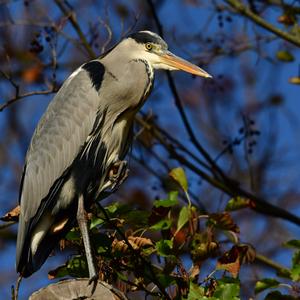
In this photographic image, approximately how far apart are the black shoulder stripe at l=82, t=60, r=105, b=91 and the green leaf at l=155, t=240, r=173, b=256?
106 centimetres

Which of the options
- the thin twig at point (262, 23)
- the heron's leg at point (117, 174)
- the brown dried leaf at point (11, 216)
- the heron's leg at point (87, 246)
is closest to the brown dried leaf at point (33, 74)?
the heron's leg at point (117, 174)

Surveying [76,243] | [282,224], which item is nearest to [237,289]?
[76,243]

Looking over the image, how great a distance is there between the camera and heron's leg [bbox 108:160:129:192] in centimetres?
355

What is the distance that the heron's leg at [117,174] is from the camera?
3.55 meters

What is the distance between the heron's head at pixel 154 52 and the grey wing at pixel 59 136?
284 millimetres

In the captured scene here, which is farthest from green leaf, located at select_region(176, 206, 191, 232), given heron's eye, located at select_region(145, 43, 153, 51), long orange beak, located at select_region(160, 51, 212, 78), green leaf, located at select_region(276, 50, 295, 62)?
green leaf, located at select_region(276, 50, 295, 62)

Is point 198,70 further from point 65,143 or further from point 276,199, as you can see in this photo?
point 276,199

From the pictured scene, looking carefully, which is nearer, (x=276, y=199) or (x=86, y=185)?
(x=86, y=185)

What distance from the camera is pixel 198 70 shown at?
151 inches

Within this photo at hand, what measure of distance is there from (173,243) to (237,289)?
0.35m

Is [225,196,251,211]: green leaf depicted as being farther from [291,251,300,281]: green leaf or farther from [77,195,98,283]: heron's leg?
[77,195,98,283]: heron's leg

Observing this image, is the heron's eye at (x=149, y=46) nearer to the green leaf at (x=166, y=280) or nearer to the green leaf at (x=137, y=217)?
the green leaf at (x=137, y=217)

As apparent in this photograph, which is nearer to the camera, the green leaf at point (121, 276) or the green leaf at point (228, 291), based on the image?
the green leaf at point (228, 291)

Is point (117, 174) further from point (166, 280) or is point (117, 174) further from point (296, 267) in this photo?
point (296, 267)
